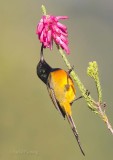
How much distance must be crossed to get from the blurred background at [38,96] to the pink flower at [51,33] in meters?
2.62

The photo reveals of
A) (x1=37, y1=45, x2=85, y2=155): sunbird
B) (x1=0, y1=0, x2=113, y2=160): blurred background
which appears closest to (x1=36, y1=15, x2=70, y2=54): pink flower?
(x1=37, y1=45, x2=85, y2=155): sunbird

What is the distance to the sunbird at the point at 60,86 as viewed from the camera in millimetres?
4484

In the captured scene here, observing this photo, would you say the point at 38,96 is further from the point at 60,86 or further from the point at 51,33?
the point at 51,33

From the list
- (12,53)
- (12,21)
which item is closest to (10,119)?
(12,53)

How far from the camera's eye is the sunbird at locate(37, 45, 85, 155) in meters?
4.48

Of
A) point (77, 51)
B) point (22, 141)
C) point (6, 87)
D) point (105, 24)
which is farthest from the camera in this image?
point (105, 24)

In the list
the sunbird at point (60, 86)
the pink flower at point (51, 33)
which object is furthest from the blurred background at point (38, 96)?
the pink flower at point (51, 33)

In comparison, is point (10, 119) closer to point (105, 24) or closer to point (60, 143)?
point (60, 143)

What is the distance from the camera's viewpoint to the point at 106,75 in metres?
13.5

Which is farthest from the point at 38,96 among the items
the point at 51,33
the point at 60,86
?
the point at 51,33

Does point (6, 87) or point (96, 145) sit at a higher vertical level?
point (6, 87)

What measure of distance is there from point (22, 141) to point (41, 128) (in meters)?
1.05

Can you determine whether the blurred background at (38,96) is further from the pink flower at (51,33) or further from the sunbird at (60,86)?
the pink flower at (51,33)

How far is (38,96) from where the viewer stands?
1291cm
